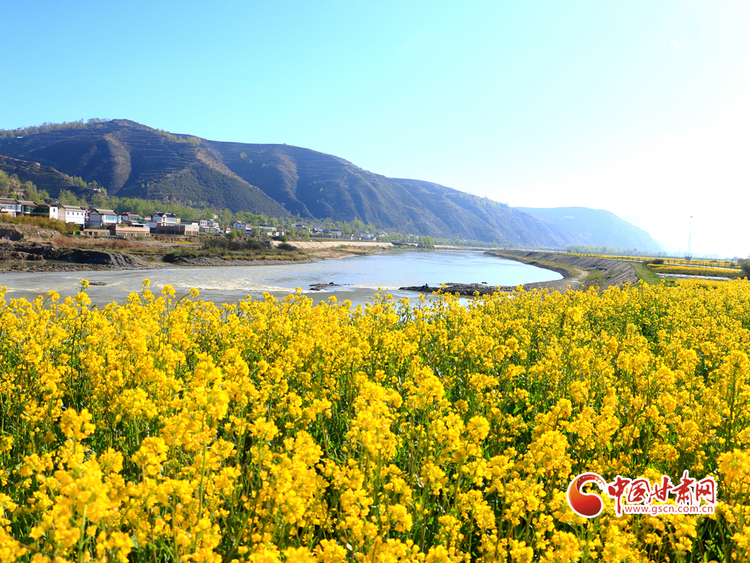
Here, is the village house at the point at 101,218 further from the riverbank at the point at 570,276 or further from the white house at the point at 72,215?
the riverbank at the point at 570,276

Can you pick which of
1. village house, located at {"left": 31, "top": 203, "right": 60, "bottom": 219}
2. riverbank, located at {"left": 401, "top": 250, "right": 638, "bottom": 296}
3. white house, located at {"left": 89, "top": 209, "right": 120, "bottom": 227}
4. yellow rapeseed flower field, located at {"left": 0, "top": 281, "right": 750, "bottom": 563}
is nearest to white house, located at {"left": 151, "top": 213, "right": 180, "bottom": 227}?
white house, located at {"left": 89, "top": 209, "right": 120, "bottom": 227}

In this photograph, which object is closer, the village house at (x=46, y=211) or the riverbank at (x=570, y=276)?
the riverbank at (x=570, y=276)

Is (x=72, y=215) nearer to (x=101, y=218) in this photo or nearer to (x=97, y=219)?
(x=97, y=219)

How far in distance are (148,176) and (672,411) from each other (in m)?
204

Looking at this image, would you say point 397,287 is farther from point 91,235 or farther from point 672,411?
point 91,235

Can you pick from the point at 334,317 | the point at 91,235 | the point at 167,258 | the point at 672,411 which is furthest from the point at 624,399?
the point at 91,235

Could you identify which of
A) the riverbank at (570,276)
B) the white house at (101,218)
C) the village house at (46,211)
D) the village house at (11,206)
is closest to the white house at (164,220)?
the white house at (101,218)

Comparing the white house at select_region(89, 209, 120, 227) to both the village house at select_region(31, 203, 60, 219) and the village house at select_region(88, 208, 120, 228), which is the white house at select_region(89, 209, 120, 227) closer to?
the village house at select_region(88, 208, 120, 228)

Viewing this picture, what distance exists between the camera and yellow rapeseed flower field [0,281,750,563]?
2.11m
